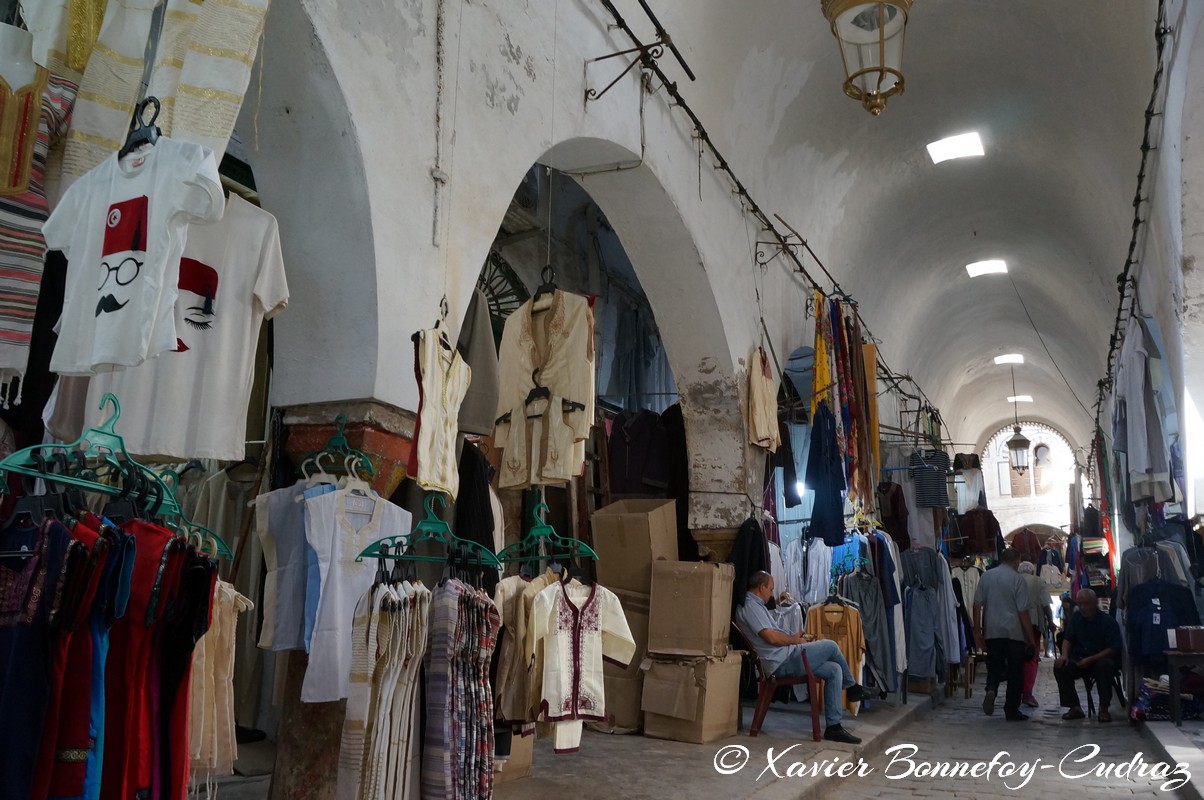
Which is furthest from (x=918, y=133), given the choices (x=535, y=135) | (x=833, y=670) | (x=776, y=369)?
(x=535, y=135)

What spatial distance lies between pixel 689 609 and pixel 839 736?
154 cm

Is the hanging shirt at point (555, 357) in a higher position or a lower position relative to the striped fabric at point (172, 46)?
lower

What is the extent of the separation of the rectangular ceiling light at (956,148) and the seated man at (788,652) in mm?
6124

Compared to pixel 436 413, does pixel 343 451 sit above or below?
below

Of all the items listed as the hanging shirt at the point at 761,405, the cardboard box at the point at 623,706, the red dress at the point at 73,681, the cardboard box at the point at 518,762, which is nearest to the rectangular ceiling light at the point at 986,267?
the hanging shirt at the point at 761,405

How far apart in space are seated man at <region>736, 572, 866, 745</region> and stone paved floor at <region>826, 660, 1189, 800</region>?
527mm

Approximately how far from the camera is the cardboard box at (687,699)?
6.68 m

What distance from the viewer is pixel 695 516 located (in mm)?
8016

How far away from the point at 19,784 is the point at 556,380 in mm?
3317

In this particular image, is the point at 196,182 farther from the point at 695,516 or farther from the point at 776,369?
the point at 776,369

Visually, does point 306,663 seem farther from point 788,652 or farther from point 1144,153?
point 1144,153

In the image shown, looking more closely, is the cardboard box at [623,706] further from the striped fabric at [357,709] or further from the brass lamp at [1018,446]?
the brass lamp at [1018,446]

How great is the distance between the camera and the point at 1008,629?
31.9 ft

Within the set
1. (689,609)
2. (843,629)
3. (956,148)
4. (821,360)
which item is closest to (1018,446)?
(956,148)
